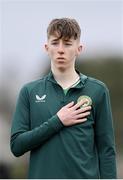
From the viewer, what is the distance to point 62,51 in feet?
12.3

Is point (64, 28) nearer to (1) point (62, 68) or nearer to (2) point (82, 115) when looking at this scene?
(1) point (62, 68)

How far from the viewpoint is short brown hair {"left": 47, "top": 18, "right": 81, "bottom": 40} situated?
12.4 feet

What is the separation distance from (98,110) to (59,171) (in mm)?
485

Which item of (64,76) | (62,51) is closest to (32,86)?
(64,76)

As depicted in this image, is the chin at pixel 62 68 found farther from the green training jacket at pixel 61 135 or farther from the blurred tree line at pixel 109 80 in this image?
the blurred tree line at pixel 109 80

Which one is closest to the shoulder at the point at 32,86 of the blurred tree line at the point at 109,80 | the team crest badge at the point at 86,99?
the team crest badge at the point at 86,99

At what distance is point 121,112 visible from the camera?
14023 millimetres

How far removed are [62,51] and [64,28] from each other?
0.17m

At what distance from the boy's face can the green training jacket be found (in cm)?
14

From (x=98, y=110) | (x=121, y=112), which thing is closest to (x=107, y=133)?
(x=98, y=110)

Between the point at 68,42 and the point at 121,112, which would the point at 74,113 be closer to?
the point at 68,42

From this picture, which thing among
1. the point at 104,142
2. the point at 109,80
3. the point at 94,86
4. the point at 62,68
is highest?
the point at 62,68

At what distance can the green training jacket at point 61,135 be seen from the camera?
3719 mm

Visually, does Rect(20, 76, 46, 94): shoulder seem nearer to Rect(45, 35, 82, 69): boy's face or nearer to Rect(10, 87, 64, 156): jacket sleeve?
Rect(10, 87, 64, 156): jacket sleeve
